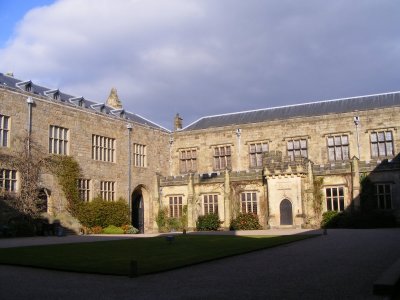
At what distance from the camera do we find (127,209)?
1213 inches

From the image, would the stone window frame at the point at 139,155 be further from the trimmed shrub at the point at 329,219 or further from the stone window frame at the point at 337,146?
the trimmed shrub at the point at 329,219

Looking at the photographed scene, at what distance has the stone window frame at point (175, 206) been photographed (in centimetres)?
3422

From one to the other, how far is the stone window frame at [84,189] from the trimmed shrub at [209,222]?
7763 millimetres

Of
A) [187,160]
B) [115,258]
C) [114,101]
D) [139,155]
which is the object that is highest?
[114,101]

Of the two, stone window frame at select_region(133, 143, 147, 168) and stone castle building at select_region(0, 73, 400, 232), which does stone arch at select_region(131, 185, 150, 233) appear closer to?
stone castle building at select_region(0, 73, 400, 232)

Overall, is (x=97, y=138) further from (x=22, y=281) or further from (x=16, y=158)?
(x=22, y=281)

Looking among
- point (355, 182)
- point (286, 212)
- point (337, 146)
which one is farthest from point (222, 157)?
point (355, 182)

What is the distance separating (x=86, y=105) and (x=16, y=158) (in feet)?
29.7

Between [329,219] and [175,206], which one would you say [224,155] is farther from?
[329,219]

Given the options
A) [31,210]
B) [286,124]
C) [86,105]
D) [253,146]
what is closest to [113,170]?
[86,105]

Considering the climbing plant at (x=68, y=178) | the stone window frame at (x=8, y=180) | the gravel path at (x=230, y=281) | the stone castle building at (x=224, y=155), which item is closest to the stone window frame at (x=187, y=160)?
the stone castle building at (x=224, y=155)

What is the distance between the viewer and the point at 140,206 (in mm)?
35125

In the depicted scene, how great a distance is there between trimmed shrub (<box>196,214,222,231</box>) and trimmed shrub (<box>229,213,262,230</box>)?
122cm

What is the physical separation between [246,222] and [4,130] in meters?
15.9
